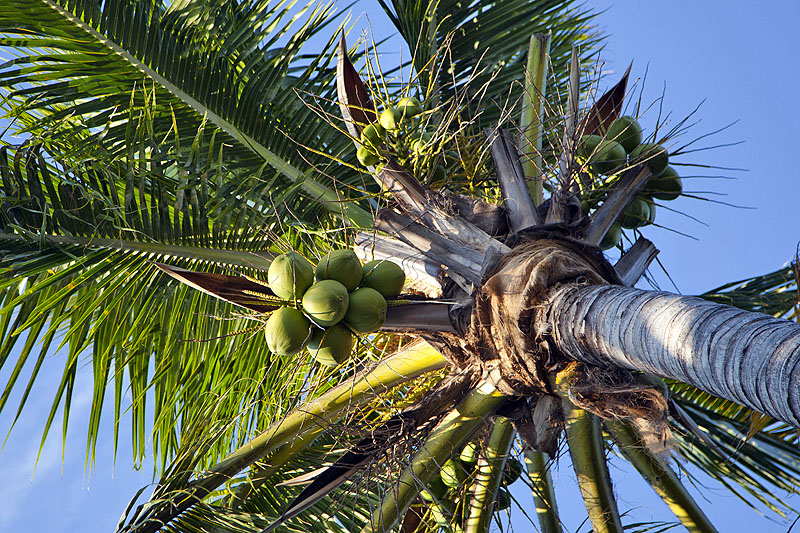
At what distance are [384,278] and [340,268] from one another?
0.61 feet

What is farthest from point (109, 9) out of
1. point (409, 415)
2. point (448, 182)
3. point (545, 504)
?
point (545, 504)

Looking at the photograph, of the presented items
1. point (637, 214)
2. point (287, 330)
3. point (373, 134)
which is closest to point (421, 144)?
point (373, 134)

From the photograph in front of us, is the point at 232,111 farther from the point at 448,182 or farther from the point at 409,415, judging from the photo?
the point at 409,415

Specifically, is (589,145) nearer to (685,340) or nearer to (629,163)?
(629,163)

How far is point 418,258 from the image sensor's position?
264cm

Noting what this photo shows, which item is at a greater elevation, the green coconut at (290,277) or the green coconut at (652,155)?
the green coconut at (652,155)

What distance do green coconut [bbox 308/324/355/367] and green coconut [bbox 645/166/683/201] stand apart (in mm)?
1712

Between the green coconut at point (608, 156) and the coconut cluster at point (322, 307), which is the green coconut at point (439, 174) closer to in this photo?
the green coconut at point (608, 156)

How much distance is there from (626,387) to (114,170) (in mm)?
2264

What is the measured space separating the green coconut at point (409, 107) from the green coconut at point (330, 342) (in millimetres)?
1212

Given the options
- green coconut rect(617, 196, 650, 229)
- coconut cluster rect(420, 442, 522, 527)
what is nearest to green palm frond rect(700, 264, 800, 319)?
green coconut rect(617, 196, 650, 229)

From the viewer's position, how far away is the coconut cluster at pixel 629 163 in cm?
301

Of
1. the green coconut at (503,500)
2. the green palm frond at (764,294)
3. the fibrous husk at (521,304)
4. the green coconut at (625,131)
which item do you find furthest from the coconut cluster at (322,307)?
the green palm frond at (764,294)

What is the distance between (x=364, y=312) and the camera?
217 centimetres
